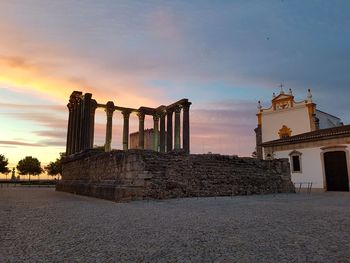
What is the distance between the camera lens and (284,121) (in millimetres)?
33156

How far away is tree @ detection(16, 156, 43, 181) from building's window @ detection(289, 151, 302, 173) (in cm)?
5105

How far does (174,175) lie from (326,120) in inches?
1110

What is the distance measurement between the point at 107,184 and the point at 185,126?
1156 centimetres

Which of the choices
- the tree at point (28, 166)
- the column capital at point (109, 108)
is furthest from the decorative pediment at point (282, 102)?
the tree at point (28, 166)

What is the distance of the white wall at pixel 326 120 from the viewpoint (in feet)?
A: 109

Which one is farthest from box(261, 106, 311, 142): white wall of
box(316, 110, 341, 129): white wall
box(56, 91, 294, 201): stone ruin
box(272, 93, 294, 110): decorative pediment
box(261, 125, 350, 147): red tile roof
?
box(56, 91, 294, 201): stone ruin

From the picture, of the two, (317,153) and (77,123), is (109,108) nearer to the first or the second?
(77,123)

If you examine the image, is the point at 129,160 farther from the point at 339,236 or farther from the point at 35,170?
the point at 35,170

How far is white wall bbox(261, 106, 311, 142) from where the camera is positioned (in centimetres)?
3145

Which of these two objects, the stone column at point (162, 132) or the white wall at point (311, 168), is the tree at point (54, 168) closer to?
the stone column at point (162, 132)

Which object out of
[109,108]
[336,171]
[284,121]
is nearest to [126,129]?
[109,108]

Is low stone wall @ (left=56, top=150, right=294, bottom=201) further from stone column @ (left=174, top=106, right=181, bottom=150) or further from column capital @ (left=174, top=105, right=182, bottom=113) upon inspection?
column capital @ (left=174, top=105, right=182, bottom=113)

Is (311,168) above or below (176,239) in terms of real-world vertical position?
above

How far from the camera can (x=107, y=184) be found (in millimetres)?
14016
